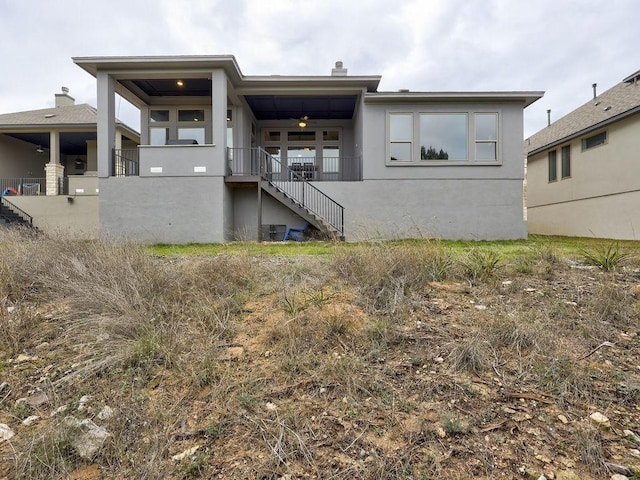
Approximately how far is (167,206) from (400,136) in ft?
27.7

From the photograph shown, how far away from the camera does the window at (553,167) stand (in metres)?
16.1

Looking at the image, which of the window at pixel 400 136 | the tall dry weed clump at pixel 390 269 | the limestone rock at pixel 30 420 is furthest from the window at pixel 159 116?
the limestone rock at pixel 30 420

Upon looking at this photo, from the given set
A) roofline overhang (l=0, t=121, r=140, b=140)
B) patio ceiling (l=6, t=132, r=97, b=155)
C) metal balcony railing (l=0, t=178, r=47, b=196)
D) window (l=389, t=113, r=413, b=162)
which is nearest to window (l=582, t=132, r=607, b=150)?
window (l=389, t=113, r=413, b=162)

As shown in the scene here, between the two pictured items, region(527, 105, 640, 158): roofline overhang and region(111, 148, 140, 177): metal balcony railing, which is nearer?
region(111, 148, 140, 177): metal balcony railing

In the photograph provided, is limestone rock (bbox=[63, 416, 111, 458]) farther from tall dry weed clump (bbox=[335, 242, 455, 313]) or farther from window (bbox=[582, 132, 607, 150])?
window (bbox=[582, 132, 607, 150])

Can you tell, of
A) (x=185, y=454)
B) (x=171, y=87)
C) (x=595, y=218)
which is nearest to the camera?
(x=185, y=454)

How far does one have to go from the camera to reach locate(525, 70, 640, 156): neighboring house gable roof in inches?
486

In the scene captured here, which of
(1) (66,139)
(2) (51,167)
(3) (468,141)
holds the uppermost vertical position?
(1) (66,139)

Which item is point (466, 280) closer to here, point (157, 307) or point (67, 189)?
point (157, 307)

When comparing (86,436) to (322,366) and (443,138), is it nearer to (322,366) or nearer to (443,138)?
(322,366)

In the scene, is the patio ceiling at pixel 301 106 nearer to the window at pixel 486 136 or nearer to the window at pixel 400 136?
the window at pixel 400 136

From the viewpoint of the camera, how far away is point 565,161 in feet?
50.4

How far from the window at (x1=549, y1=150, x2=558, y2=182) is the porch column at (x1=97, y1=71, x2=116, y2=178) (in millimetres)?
18999

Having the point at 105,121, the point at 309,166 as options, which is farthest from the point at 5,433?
the point at 309,166
